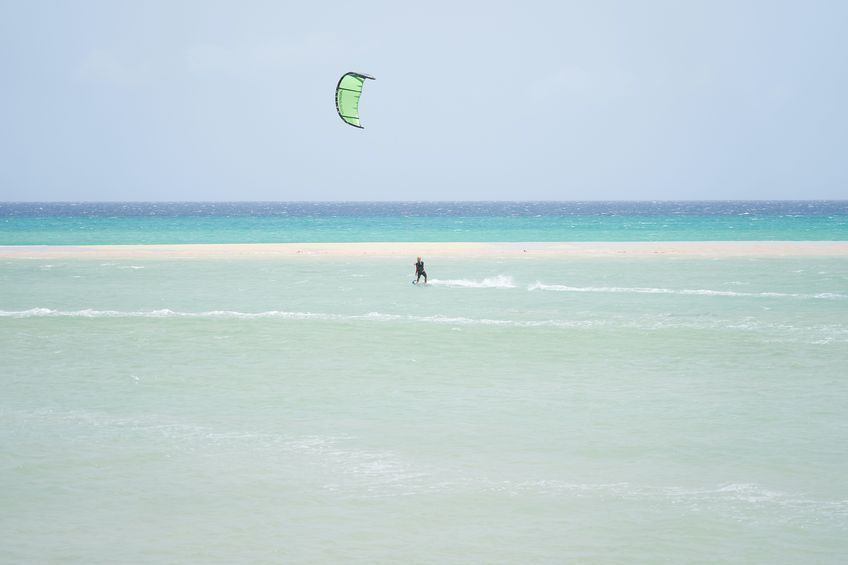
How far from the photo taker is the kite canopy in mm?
18719

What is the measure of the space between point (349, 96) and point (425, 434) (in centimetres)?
1041

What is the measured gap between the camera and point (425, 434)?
10.7 metres

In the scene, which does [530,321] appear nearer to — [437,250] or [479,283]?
[479,283]

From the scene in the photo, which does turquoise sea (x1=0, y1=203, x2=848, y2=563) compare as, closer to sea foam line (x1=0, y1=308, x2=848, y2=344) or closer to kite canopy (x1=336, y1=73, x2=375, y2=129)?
sea foam line (x1=0, y1=308, x2=848, y2=344)

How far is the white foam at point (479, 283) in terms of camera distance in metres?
28.5

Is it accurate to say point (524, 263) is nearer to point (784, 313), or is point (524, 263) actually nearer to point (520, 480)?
point (784, 313)

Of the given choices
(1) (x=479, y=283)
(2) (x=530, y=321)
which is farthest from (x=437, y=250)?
(2) (x=530, y=321)

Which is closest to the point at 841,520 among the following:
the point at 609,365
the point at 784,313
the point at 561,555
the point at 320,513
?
the point at 561,555

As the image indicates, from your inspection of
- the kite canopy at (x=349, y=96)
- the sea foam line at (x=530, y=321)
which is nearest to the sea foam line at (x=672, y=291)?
the sea foam line at (x=530, y=321)

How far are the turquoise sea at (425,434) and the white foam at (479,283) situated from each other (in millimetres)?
5695

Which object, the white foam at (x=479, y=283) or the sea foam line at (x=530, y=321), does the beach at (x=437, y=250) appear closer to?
the white foam at (x=479, y=283)

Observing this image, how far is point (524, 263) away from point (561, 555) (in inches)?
1263

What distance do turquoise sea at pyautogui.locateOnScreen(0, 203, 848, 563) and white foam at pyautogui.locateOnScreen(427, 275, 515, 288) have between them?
224 inches

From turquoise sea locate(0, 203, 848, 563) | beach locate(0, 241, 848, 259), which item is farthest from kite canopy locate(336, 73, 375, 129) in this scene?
beach locate(0, 241, 848, 259)
